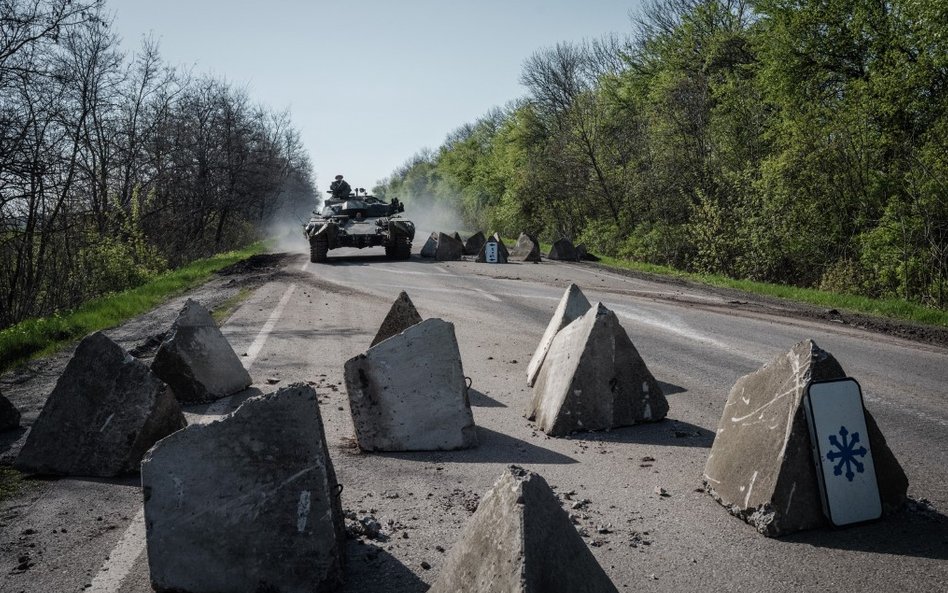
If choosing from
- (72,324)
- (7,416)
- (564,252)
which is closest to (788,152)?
(564,252)

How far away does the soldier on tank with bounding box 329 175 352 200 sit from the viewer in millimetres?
31547

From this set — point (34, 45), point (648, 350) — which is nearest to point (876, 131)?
point (648, 350)

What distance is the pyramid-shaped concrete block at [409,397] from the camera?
232 inches

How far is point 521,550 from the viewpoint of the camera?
8.87 ft

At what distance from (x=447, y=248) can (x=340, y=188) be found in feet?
19.0

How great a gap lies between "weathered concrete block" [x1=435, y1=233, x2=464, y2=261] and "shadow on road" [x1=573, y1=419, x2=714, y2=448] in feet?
73.5

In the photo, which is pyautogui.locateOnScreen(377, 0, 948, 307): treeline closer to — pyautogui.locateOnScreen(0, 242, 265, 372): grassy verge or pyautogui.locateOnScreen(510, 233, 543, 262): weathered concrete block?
pyautogui.locateOnScreen(510, 233, 543, 262): weathered concrete block

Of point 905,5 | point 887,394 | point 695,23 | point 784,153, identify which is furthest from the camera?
point 695,23

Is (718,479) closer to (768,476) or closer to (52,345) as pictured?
(768,476)

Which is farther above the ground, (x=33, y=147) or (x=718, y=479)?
(x=33, y=147)

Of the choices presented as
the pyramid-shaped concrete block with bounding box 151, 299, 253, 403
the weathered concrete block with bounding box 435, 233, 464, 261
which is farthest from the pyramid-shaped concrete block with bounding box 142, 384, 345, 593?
the weathered concrete block with bounding box 435, 233, 464, 261

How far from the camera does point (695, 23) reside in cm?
3453

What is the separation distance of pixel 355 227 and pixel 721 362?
64.9 ft

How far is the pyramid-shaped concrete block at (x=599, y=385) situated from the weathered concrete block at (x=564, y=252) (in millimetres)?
21767
